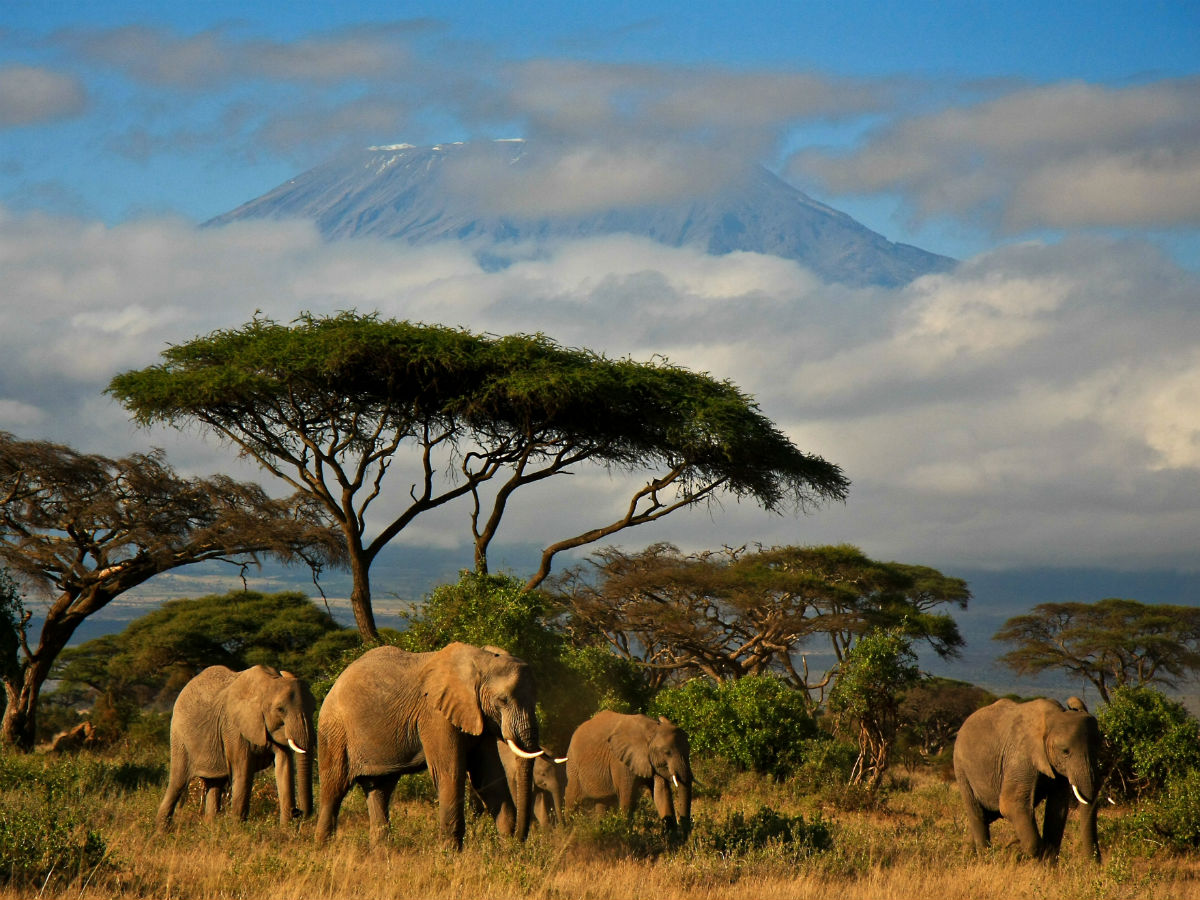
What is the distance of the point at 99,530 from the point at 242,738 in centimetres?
1551

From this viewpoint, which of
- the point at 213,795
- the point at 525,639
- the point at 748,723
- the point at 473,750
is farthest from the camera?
the point at 748,723

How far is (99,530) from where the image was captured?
95.6 ft

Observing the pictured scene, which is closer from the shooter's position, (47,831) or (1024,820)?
(47,831)

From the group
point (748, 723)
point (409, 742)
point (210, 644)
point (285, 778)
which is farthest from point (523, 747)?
point (210, 644)

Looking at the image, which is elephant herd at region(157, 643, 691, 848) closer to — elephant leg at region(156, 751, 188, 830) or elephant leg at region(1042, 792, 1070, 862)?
elephant leg at region(156, 751, 188, 830)

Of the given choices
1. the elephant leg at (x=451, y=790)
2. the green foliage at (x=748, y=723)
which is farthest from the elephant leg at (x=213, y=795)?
the green foliage at (x=748, y=723)

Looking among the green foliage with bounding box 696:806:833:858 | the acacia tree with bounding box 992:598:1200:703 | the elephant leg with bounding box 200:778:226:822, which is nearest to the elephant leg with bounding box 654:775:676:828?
the green foliage with bounding box 696:806:833:858

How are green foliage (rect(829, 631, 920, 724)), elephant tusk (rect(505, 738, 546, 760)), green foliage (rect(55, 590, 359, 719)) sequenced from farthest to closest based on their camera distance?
1. green foliage (rect(55, 590, 359, 719))
2. green foliage (rect(829, 631, 920, 724))
3. elephant tusk (rect(505, 738, 546, 760))

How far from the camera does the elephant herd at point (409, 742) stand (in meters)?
12.7

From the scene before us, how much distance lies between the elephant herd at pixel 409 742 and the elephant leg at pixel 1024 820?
363 cm

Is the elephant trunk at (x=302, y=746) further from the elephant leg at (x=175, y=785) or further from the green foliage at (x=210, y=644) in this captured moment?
the green foliage at (x=210, y=644)

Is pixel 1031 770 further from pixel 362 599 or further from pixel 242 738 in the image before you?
pixel 362 599

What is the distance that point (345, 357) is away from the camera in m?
24.9

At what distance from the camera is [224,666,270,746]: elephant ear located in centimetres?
1516
